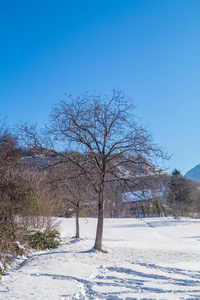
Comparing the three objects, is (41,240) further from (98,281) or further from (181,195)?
(181,195)

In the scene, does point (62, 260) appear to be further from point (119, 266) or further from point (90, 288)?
point (90, 288)

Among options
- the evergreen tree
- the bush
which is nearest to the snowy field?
the bush

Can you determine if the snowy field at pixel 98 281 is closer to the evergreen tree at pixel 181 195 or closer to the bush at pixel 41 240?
the bush at pixel 41 240

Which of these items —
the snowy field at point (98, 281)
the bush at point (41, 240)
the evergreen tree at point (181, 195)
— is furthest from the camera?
the evergreen tree at point (181, 195)

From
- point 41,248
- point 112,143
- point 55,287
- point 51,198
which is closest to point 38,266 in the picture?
point 55,287

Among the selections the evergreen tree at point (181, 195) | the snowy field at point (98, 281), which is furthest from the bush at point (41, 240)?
the evergreen tree at point (181, 195)

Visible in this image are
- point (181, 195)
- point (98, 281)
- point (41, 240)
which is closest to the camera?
point (98, 281)

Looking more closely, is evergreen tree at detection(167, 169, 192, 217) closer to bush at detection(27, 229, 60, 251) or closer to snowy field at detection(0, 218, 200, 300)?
bush at detection(27, 229, 60, 251)

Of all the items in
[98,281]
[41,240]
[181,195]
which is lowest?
[98,281]

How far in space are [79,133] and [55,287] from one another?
641 centimetres

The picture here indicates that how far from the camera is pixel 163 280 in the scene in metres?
5.96

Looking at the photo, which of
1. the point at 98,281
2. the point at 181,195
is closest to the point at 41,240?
the point at 98,281

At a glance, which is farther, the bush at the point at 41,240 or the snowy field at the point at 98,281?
the bush at the point at 41,240

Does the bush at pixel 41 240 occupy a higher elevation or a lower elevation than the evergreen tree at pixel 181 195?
lower
